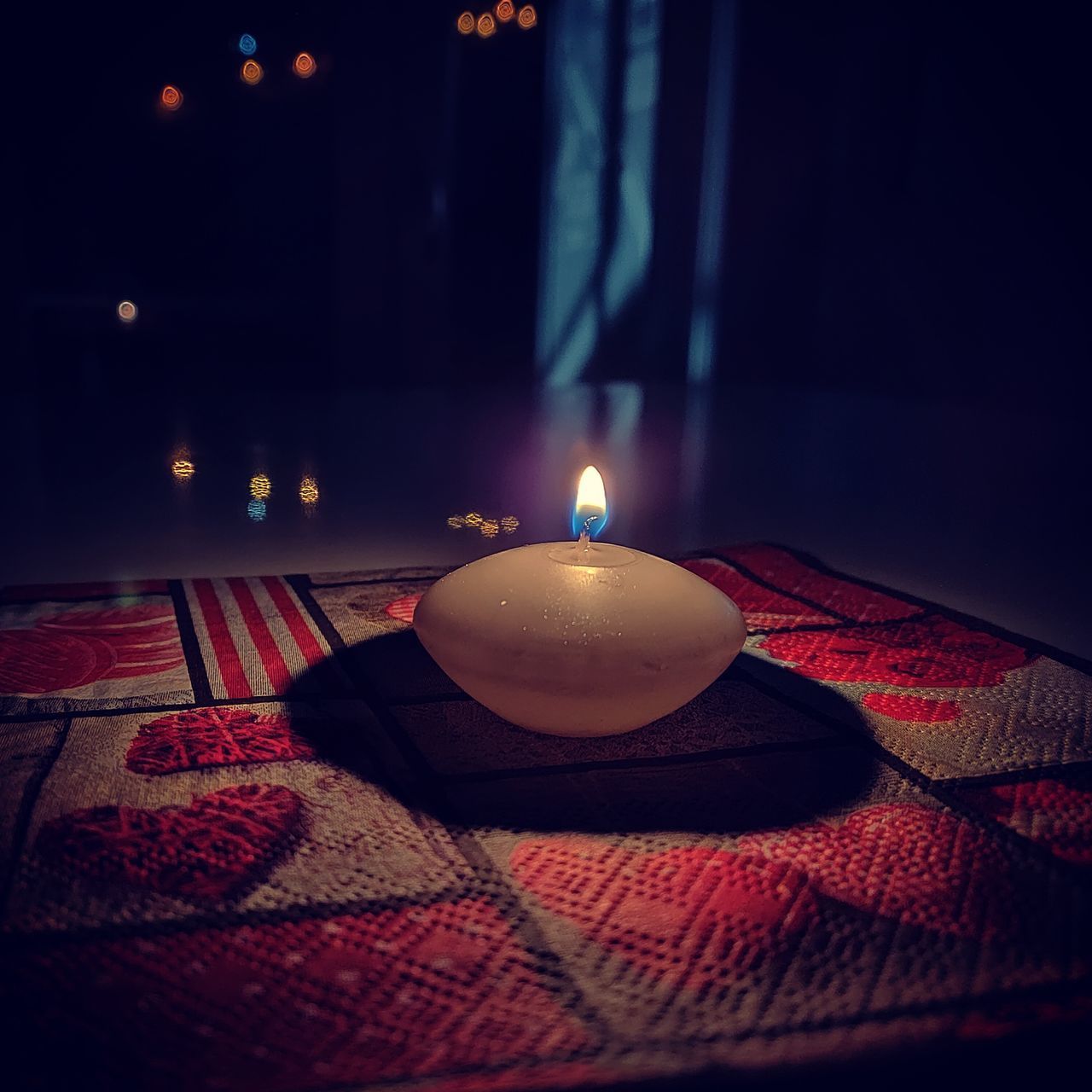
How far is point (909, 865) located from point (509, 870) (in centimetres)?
26

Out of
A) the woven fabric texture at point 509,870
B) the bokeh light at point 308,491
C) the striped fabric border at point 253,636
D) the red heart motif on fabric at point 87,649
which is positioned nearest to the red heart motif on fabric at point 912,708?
the woven fabric texture at point 509,870

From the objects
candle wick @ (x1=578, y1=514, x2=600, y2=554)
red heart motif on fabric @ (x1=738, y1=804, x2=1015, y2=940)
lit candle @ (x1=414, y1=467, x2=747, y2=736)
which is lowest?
red heart motif on fabric @ (x1=738, y1=804, x2=1015, y2=940)

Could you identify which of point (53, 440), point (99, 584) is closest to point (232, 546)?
point (99, 584)

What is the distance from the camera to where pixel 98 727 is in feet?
2.66

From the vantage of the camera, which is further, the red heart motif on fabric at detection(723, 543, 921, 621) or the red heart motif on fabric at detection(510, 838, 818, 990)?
the red heart motif on fabric at detection(723, 543, 921, 621)

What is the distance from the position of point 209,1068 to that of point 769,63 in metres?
5.34

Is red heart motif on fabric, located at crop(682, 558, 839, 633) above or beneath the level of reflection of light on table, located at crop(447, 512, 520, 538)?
above

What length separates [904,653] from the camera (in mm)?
1038

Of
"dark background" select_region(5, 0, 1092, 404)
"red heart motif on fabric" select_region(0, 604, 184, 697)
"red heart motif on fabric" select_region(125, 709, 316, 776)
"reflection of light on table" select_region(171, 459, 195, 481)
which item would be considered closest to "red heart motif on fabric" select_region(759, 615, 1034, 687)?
"red heart motif on fabric" select_region(125, 709, 316, 776)

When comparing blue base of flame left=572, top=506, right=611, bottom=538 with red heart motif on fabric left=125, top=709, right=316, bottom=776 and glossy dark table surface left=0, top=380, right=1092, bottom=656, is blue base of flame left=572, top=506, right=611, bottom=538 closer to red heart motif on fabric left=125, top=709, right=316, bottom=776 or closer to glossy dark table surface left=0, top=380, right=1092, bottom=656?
red heart motif on fabric left=125, top=709, right=316, bottom=776

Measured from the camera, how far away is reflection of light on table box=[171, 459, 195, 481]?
207cm

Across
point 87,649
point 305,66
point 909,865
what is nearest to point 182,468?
point 87,649

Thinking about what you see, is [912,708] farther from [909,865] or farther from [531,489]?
[531,489]

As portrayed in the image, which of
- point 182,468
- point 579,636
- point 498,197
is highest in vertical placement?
point 498,197
